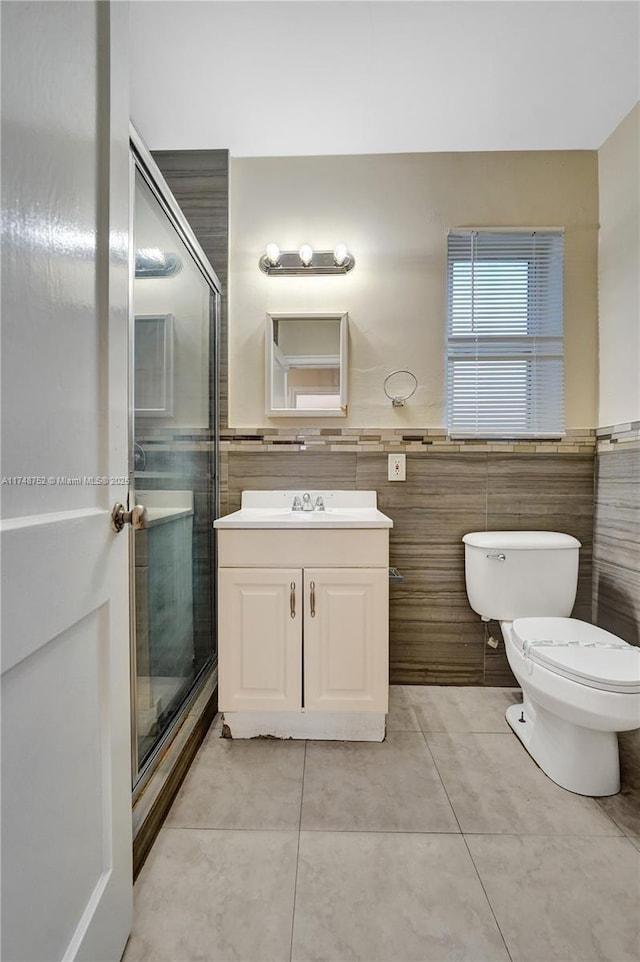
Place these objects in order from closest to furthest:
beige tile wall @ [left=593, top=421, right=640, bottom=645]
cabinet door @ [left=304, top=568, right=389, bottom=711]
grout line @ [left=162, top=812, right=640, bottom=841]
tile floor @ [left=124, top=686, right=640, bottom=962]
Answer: tile floor @ [left=124, top=686, right=640, bottom=962] < grout line @ [left=162, top=812, right=640, bottom=841] < cabinet door @ [left=304, top=568, right=389, bottom=711] < beige tile wall @ [left=593, top=421, right=640, bottom=645]

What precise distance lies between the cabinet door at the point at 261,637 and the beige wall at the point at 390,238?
79 centimetres

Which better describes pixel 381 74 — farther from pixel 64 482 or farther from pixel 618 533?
pixel 618 533

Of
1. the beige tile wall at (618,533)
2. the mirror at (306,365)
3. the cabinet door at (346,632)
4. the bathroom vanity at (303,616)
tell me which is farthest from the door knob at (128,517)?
the beige tile wall at (618,533)

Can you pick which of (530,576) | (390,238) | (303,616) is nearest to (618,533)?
(530,576)

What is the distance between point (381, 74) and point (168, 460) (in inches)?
62.6

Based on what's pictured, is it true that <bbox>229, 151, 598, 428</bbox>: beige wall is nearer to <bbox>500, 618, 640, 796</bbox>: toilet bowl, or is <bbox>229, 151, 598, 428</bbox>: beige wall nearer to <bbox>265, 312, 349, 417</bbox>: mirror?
<bbox>265, 312, 349, 417</bbox>: mirror

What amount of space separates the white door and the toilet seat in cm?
119

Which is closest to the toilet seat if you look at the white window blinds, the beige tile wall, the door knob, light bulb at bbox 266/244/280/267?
the beige tile wall

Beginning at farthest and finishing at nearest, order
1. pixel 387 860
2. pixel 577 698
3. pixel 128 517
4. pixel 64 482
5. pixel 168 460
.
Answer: pixel 168 460
pixel 577 698
pixel 387 860
pixel 128 517
pixel 64 482

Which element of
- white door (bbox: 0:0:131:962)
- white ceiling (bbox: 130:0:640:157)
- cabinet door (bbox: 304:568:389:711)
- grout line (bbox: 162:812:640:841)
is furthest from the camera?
cabinet door (bbox: 304:568:389:711)

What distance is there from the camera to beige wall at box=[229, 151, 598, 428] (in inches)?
78.8

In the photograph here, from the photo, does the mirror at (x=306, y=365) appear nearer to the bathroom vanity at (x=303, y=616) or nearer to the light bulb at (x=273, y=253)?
the light bulb at (x=273, y=253)

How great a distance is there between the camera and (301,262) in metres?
1.99

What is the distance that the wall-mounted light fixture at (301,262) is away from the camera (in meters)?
1.98
